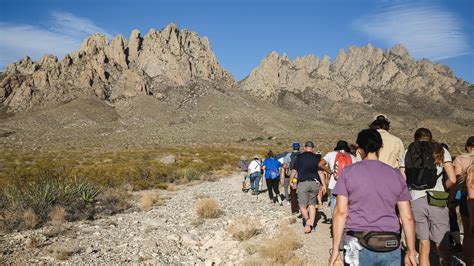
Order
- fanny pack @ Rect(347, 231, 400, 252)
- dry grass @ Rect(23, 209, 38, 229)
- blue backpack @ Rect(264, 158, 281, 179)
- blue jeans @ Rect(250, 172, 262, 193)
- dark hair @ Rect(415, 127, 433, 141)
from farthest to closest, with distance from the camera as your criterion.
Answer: blue jeans @ Rect(250, 172, 262, 193)
blue backpack @ Rect(264, 158, 281, 179)
dry grass @ Rect(23, 209, 38, 229)
dark hair @ Rect(415, 127, 433, 141)
fanny pack @ Rect(347, 231, 400, 252)

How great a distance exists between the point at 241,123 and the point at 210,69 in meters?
54.8

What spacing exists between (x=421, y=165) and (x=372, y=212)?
2049 mm

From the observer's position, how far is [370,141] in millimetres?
3820

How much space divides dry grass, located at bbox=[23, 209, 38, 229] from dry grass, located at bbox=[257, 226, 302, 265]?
6696 mm

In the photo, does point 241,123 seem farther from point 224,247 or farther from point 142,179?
point 224,247

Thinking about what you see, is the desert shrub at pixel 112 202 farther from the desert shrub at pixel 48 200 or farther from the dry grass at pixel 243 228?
the dry grass at pixel 243 228

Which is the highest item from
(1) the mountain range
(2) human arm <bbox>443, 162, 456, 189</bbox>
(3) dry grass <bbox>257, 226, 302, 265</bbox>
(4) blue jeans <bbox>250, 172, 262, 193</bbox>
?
(1) the mountain range

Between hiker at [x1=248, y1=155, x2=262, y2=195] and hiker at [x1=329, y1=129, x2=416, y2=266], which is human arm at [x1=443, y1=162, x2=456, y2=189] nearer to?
hiker at [x1=329, y1=129, x2=416, y2=266]

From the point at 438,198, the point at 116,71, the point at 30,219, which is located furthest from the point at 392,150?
the point at 116,71

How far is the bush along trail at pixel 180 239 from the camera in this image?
824cm

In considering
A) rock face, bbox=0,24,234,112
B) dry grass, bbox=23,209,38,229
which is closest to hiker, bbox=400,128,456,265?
dry grass, bbox=23,209,38,229

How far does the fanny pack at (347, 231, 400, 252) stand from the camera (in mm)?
3602

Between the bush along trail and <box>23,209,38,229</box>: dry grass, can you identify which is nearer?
the bush along trail

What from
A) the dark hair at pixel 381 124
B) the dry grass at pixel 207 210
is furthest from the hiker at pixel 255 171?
the dark hair at pixel 381 124
